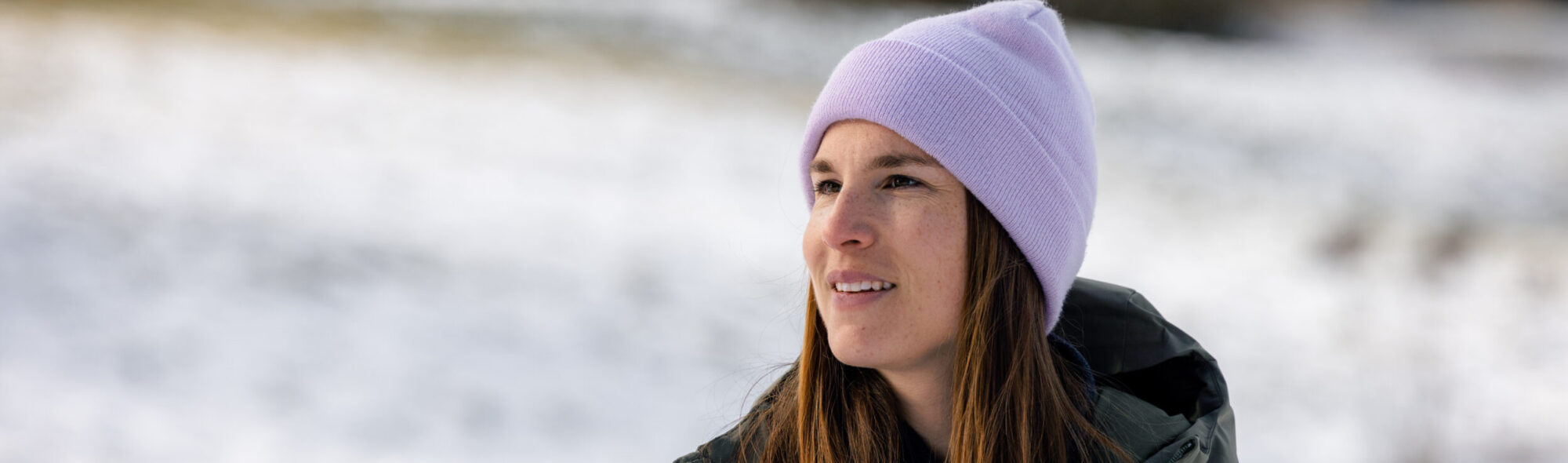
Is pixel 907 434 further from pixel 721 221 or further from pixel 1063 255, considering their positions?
pixel 721 221

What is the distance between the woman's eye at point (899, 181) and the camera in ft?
5.53

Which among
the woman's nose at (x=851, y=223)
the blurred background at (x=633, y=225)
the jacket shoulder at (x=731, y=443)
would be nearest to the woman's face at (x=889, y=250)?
the woman's nose at (x=851, y=223)

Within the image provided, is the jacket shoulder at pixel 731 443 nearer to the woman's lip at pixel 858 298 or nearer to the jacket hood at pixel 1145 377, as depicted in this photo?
the woman's lip at pixel 858 298

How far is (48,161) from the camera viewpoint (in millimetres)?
8430

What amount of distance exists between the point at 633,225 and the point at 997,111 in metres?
5.43

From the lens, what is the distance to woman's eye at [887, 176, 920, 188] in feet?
5.53

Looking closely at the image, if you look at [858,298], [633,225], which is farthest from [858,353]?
[633,225]

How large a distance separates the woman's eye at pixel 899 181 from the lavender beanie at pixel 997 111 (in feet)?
0.22

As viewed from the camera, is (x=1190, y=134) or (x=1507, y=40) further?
(x=1507, y=40)

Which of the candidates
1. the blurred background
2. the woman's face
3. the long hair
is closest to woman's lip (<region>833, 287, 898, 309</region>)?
the woman's face

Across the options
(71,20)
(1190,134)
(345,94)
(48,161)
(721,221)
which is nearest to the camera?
(721,221)

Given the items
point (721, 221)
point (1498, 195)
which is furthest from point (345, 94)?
point (1498, 195)

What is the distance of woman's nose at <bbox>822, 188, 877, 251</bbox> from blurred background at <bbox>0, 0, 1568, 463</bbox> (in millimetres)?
2349

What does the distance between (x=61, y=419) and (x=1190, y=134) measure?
22.5 feet
